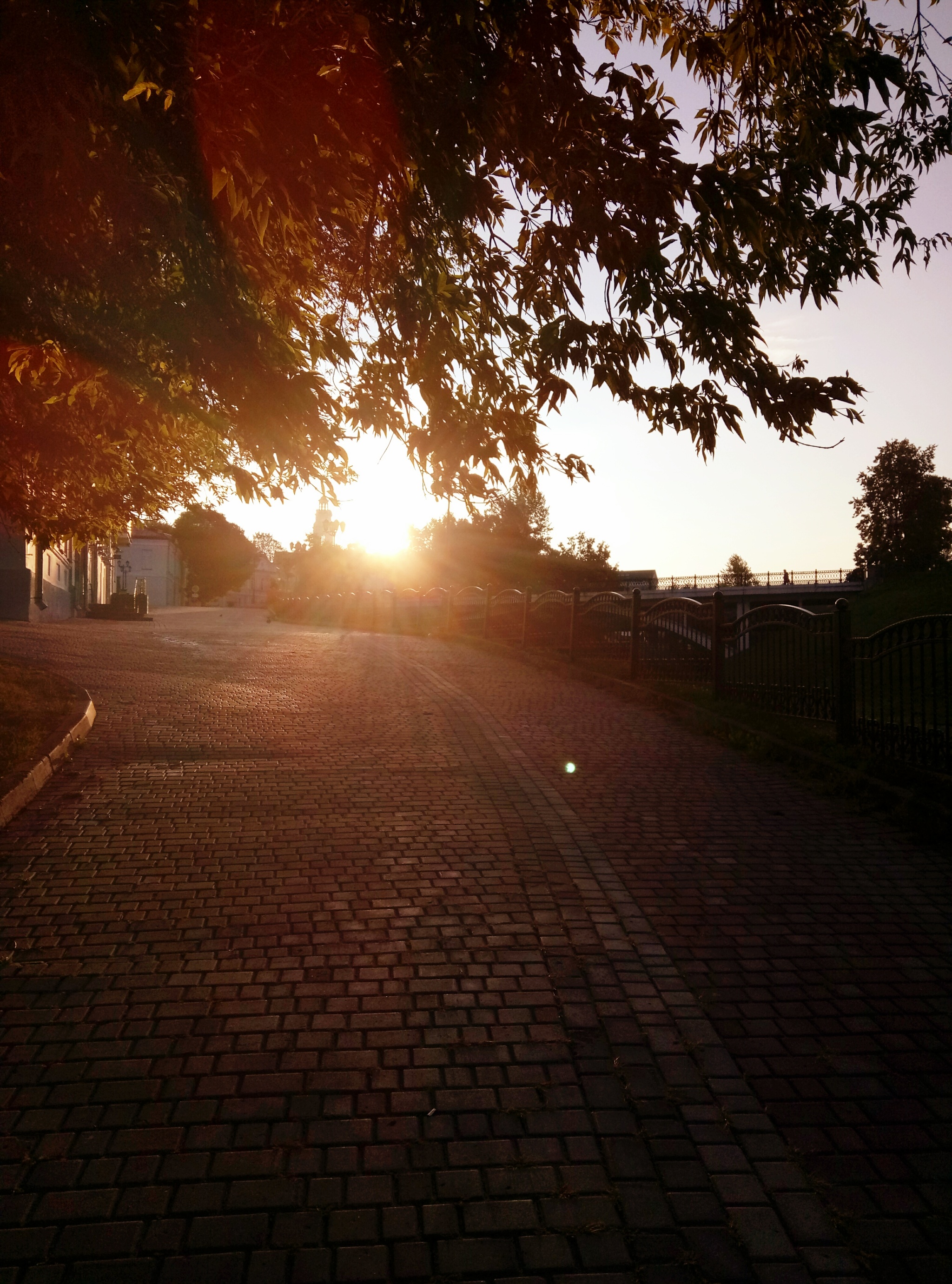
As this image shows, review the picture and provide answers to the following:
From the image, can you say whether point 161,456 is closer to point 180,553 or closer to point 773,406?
point 773,406

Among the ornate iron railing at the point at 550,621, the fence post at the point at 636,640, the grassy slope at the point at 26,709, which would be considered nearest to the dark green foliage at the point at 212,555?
the ornate iron railing at the point at 550,621

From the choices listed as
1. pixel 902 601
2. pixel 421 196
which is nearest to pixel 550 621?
pixel 421 196

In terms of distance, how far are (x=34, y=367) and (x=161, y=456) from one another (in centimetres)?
564

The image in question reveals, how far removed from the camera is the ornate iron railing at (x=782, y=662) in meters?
10.8

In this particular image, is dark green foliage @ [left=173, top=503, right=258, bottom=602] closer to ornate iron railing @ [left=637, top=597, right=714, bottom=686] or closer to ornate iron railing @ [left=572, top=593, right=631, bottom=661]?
ornate iron railing @ [left=572, top=593, right=631, bottom=661]

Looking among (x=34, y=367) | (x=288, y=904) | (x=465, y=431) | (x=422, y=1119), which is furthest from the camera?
(x=34, y=367)

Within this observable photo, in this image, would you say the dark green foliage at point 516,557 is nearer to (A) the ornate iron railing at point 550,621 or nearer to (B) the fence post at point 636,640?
(A) the ornate iron railing at point 550,621

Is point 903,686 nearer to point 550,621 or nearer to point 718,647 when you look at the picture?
point 718,647

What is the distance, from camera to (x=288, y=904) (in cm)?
543

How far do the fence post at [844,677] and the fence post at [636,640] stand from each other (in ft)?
21.0

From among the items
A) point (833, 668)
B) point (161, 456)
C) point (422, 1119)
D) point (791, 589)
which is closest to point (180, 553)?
point (791, 589)

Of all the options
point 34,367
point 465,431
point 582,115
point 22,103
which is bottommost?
point 465,431

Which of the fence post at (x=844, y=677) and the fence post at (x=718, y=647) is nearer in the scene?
the fence post at (x=844, y=677)

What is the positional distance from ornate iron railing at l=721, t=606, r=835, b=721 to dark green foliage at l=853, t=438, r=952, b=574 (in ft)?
231
